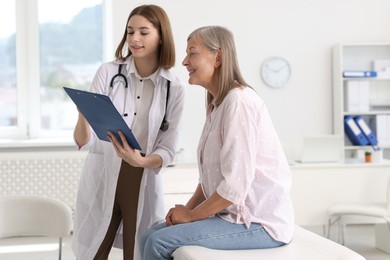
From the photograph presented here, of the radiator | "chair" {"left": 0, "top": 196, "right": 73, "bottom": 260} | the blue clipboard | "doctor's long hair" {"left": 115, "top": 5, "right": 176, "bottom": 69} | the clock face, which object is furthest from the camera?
the clock face

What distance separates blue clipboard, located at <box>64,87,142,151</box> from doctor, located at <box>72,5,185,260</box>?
0.39 feet

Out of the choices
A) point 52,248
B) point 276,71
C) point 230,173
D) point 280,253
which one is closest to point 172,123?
point 230,173

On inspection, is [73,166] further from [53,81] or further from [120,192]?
[120,192]

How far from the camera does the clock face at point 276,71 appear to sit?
6203 mm

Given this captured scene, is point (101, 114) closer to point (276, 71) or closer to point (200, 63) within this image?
point (200, 63)

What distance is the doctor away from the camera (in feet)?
8.48

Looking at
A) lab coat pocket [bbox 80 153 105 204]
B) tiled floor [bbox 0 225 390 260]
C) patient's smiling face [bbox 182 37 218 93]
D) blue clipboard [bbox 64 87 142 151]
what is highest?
patient's smiling face [bbox 182 37 218 93]

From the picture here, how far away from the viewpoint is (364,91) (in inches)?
244

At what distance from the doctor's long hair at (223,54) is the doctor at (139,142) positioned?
0.90 feet

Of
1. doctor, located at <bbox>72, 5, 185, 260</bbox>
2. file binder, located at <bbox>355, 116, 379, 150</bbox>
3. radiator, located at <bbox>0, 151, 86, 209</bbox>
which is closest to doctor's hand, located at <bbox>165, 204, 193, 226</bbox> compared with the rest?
doctor, located at <bbox>72, 5, 185, 260</bbox>

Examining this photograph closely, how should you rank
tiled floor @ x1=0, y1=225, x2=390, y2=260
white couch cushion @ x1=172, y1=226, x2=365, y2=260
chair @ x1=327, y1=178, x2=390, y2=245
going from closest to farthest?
white couch cushion @ x1=172, y1=226, x2=365, y2=260
chair @ x1=327, y1=178, x2=390, y2=245
tiled floor @ x1=0, y1=225, x2=390, y2=260

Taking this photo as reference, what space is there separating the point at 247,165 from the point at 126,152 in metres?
0.50

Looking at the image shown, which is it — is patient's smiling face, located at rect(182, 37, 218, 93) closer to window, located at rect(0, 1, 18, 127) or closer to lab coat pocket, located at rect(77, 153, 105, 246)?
lab coat pocket, located at rect(77, 153, 105, 246)

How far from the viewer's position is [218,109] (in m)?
2.33
